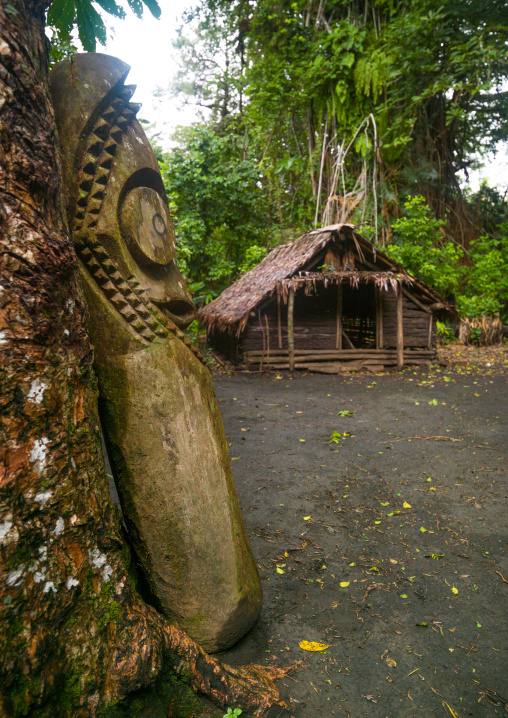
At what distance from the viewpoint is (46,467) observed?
4.16ft

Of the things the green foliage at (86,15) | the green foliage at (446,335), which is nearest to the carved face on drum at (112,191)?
the green foliage at (86,15)

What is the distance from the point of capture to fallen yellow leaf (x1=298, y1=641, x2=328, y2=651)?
2256mm

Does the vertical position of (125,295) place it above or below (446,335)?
above

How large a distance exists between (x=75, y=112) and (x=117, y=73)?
259 millimetres

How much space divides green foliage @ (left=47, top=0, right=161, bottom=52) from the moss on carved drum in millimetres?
166

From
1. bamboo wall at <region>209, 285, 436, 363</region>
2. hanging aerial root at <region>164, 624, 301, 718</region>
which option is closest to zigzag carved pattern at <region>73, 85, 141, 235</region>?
hanging aerial root at <region>164, 624, 301, 718</region>

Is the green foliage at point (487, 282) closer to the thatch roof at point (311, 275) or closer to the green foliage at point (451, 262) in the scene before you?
the green foliage at point (451, 262)

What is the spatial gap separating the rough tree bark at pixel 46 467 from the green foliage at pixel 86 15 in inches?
15.8

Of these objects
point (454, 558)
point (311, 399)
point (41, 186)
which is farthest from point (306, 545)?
point (311, 399)

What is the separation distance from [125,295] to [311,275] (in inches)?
328

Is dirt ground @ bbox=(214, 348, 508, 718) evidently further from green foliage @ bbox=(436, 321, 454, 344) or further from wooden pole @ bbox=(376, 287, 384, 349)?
green foliage @ bbox=(436, 321, 454, 344)

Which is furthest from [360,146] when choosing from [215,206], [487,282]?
[487,282]

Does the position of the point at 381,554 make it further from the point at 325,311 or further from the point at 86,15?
the point at 325,311

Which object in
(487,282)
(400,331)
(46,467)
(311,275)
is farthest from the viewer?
(487,282)
